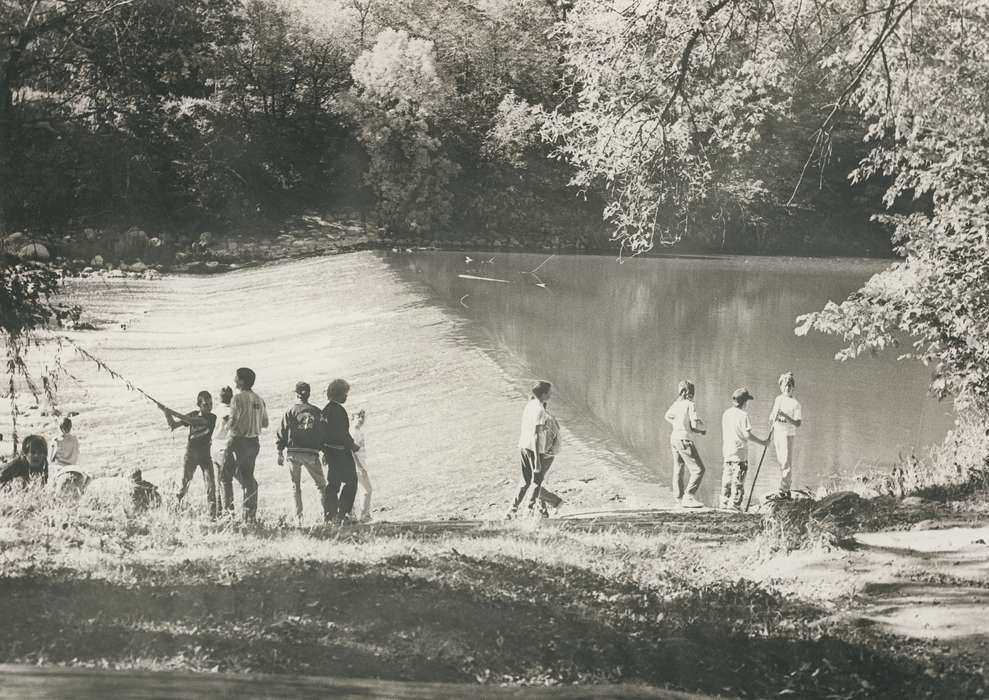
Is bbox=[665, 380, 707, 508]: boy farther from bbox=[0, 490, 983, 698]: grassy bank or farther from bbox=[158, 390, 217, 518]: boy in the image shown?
bbox=[158, 390, 217, 518]: boy

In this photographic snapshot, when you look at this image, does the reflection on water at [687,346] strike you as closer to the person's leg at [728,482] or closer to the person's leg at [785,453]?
the person's leg at [785,453]

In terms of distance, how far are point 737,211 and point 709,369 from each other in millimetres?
4682

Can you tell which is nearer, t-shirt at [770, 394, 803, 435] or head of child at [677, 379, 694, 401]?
head of child at [677, 379, 694, 401]

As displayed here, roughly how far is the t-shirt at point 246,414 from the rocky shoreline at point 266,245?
446cm

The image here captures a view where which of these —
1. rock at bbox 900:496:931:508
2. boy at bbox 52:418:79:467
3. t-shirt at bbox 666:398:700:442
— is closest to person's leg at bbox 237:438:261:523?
boy at bbox 52:418:79:467

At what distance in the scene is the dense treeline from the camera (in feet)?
20.2

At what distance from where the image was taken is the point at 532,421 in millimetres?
7637

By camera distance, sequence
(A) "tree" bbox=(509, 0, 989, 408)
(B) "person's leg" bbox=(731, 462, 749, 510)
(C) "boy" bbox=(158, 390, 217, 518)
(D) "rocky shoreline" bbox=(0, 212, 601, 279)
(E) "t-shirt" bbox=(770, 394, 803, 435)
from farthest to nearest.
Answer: (D) "rocky shoreline" bbox=(0, 212, 601, 279)
(E) "t-shirt" bbox=(770, 394, 803, 435)
(B) "person's leg" bbox=(731, 462, 749, 510)
(C) "boy" bbox=(158, 390, 217, 518)
(A) "tree" bbox=(509, 0, 989, 408)

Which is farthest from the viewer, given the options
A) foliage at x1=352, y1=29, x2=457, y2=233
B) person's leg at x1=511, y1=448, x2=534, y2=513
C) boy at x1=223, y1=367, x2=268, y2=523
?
foliage at x1=352, y1=29, x2=457, y2=233

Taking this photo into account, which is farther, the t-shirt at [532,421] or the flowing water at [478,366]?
the flowing water at [478,366]

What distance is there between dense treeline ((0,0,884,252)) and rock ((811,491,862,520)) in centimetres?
245

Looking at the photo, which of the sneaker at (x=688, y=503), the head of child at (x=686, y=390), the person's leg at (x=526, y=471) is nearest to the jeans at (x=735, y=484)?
the sneaker at (x=688, y=503)

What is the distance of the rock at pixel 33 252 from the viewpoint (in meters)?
5.97

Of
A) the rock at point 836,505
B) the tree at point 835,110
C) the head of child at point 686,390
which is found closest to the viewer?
the tree at point 835,110
